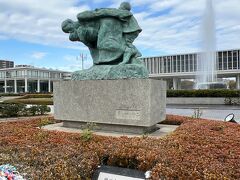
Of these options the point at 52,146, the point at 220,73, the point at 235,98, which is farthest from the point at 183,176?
the point at 220,73

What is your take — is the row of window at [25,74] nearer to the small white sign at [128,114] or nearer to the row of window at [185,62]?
the row of window at [185,62]

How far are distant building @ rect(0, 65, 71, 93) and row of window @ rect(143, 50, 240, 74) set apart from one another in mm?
21047

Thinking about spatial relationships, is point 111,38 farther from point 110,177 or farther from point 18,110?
point 18,110

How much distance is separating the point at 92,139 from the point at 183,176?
2445 mm

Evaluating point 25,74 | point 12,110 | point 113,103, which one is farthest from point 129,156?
point 25,74

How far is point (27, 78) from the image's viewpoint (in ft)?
211

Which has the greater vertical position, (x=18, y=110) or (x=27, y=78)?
(x=27, y=78)

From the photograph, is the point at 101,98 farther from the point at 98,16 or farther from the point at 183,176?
the point at 183,176

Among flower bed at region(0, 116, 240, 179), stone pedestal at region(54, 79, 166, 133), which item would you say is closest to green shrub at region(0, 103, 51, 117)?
stone pedestal at region(54, 79, 166, 133)

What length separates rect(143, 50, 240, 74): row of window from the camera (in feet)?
161

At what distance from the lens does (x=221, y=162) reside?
3604 millimetres

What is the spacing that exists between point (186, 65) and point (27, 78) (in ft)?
121

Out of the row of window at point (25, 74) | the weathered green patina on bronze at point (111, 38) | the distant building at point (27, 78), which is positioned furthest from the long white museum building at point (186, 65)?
the weathered green patina on bronze at point (111, 38)

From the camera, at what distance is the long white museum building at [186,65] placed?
49.1 meters
